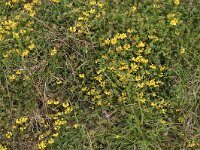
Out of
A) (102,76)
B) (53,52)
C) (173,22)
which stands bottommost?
(102,76)

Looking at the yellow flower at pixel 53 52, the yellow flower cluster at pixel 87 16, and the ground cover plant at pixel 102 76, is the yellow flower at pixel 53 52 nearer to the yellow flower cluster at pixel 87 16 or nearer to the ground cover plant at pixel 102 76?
the ground cover plant at pixel 102 76

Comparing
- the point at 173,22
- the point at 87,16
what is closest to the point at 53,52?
the point at 87,16

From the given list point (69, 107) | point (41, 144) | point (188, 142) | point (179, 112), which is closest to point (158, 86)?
point (179, 112)

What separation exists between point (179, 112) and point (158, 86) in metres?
0.27

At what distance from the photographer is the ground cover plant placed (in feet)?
11.3

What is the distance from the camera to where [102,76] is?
A: 11.7 ft

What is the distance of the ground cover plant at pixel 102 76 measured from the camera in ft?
11.3

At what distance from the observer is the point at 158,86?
3.51 meters

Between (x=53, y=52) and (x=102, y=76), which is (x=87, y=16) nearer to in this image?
(x=53, y=52)

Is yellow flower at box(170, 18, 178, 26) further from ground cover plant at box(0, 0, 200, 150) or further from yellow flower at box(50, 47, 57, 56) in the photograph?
yellow flower at box(50, 47, 57, 56)

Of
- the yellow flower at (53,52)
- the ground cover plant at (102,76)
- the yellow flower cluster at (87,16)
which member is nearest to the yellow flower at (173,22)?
the ground cover plant at (102,76)

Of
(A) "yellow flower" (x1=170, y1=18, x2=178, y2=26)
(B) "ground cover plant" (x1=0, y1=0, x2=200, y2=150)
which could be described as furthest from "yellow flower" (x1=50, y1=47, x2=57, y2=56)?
→ (A) "yellow flower" (x1=170, y1=18, x2=178, y2=26)

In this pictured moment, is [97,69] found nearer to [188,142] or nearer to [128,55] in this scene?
[128,55]

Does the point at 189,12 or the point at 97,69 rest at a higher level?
the point at 189,12
